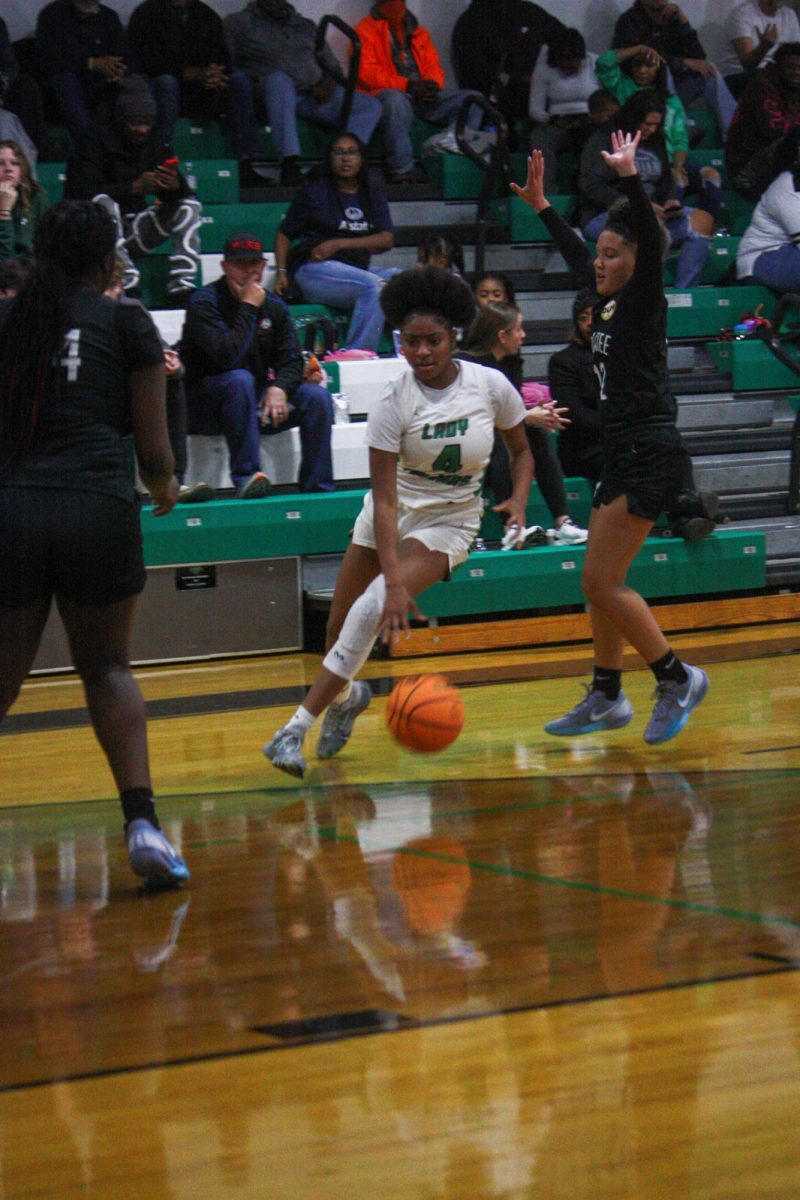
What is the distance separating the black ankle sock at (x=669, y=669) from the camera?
5.62 meters

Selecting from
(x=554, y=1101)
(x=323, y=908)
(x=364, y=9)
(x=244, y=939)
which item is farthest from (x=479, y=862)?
(x=364, y=9)

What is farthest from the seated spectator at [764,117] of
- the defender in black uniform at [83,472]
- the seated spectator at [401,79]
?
the defender in black uniform at [83,472]

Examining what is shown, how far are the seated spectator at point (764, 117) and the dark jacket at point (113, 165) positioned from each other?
4.54 metres

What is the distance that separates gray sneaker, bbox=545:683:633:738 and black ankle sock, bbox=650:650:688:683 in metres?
0.23

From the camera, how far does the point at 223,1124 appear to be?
251cm

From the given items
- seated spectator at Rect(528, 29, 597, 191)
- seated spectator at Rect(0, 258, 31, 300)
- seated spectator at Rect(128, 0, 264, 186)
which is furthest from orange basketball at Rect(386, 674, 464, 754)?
seated spectator at Rect(528, 29, 597, 191)

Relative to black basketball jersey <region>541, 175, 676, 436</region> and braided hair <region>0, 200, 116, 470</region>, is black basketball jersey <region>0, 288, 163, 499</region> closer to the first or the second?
braided hair <region>0, 200, 116, 470</region>

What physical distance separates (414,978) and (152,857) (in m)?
0.86

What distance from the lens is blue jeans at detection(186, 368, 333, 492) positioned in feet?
27.2

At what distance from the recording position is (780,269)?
11.4 metres

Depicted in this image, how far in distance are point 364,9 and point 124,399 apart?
30.7ft

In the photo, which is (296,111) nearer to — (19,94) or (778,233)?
(19,94)

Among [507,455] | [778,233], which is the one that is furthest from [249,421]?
[778,233]

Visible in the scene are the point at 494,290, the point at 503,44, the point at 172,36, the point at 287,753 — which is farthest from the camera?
the point at 503,44
